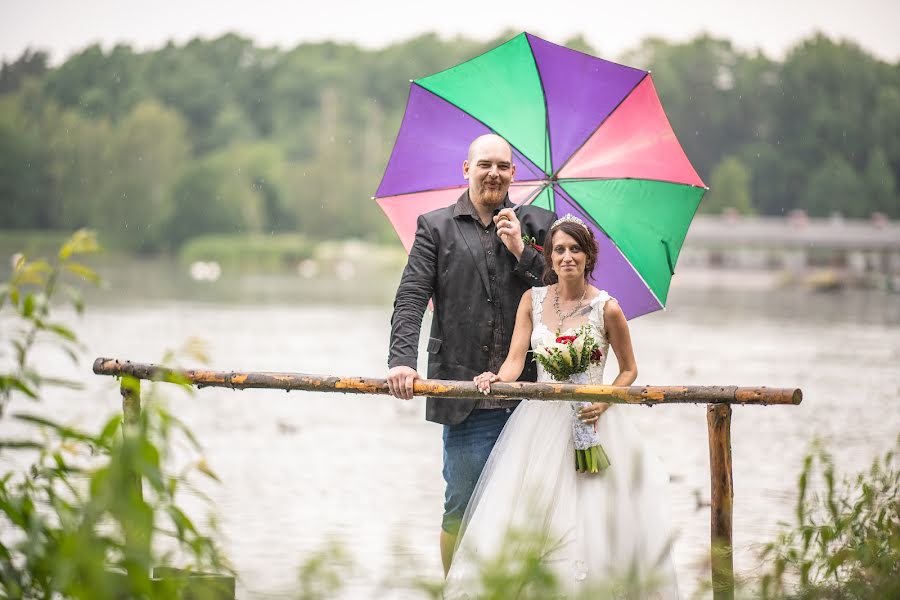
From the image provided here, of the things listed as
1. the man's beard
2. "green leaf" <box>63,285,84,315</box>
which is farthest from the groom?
"green leaf" <box>63,285,84,315</box>

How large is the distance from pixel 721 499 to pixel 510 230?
1.28 metres

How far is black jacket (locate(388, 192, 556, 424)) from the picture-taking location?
17.2 ft

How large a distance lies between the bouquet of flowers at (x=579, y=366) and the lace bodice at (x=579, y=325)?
0.04 metres

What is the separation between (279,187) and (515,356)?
365ft

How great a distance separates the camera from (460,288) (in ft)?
17.3

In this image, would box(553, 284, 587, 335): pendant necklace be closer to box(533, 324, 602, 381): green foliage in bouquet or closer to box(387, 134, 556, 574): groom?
box(533, 324, 602, 381): green foliage in bouquet

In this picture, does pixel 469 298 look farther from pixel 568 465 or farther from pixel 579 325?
pixel 568 465

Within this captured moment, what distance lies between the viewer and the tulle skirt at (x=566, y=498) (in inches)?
192

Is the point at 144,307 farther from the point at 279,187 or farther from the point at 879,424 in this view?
the point at 279,187

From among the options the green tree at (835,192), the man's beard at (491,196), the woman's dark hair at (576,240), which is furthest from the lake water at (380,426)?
the green tree at (835,192)

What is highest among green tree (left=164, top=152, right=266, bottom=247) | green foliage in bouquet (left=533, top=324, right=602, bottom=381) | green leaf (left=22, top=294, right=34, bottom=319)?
green tree (left=164, top=152, right=266, bottom=247)

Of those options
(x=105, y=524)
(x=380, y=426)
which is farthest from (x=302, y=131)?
(x=105, y=524)

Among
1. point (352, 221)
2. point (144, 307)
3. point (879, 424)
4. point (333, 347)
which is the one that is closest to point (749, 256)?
point (352, 221)

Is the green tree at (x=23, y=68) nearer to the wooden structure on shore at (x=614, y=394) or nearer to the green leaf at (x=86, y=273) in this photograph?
the wooden structure on shore at (x=614, y=394)
